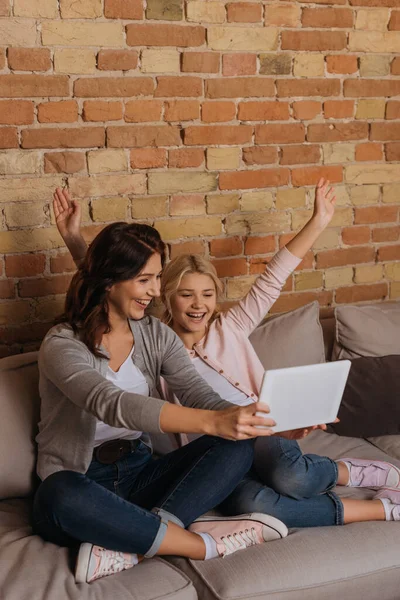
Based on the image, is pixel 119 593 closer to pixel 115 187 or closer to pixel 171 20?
pixel 115 187

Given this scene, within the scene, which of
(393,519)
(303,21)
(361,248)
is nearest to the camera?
(393,519)

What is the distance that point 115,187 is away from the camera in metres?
2.73

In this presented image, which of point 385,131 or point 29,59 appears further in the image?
point 385,131

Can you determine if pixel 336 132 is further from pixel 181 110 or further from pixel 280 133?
pixel 181 110

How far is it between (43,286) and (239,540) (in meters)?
1.13

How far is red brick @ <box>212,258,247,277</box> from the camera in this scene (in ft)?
9.74

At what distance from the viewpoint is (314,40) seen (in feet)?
9.66

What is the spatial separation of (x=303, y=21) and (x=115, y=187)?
3.08 feet

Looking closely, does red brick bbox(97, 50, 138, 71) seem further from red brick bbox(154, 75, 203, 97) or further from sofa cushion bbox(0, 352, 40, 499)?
sofa cushion bbox(0, 352, 40, 499)

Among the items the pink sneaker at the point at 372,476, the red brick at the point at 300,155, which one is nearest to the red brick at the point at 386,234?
the red brick at the point at 300,155

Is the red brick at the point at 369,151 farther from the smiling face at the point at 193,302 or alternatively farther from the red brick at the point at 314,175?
the smiling face at the point at 193,302

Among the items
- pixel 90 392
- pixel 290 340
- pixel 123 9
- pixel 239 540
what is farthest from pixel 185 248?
pixel 239 540

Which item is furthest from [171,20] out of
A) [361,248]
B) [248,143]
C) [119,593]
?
[119,593]

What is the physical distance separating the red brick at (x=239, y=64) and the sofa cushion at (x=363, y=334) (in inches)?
36.1
